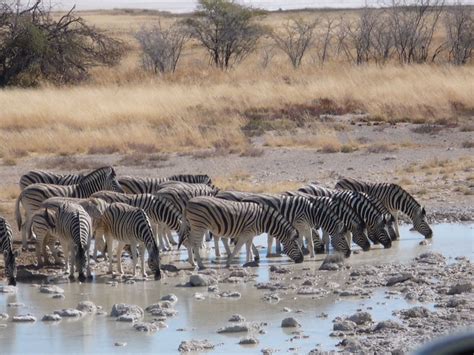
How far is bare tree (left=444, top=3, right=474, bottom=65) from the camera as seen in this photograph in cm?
3653

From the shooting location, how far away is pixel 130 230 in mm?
11039

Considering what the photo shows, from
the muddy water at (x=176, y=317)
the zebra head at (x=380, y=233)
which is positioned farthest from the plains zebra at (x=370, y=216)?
the muddy water at (x=176, y=317)

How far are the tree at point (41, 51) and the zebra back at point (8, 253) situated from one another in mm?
22179

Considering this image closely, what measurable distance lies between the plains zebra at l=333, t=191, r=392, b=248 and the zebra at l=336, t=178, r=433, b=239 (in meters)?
0.67

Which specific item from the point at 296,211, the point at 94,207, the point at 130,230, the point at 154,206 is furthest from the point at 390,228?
the point at 94,207

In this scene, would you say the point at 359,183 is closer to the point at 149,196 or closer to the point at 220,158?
the point at 149,196

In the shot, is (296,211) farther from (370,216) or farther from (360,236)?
(370,216)

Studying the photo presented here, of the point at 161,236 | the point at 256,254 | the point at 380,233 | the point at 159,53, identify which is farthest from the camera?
the point at 159,53

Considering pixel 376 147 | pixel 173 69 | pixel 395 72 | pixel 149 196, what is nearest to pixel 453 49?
pixel 395 72

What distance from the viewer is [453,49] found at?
37406 mm

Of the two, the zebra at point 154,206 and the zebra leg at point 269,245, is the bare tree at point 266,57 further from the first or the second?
the zebra at point 154,206

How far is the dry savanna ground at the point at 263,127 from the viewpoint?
19547 mm

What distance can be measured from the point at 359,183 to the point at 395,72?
16565 millimetres

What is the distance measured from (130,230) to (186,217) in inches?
37.2
